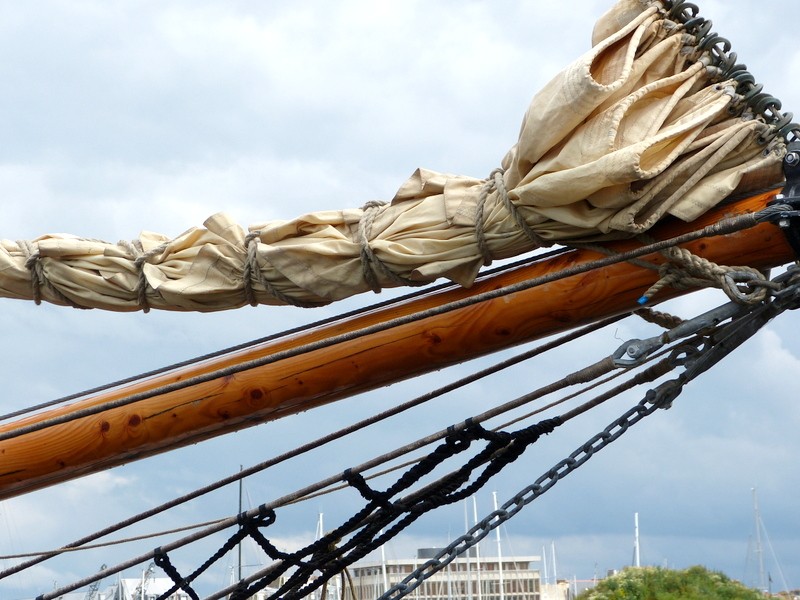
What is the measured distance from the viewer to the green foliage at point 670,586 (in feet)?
62.2

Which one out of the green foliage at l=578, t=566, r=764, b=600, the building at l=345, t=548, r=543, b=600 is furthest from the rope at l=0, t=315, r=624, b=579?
the building at l=345, t=548, r=543, b=600

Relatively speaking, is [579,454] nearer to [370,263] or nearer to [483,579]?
[370,263]

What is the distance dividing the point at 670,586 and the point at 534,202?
54.9 feet

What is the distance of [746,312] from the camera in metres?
3.85

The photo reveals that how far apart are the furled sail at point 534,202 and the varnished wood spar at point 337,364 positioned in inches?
5.1

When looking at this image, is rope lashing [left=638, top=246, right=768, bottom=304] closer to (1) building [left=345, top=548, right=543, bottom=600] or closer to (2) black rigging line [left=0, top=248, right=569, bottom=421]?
(2) black rigging line [left=0, top=248, right=569, bottom=421]

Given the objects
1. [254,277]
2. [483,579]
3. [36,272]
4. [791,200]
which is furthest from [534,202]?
[483,579]

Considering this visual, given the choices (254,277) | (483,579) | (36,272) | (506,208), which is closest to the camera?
(506,208)

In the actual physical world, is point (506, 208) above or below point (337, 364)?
above

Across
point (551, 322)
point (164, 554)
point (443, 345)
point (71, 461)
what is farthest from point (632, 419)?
point (71, 461)

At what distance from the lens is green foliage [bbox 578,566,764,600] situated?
18953 mm

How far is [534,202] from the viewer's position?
3916mm

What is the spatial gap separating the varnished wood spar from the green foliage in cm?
1572

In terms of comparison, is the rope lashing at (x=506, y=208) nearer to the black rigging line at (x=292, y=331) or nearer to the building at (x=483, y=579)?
the black rigging line at (x=292, y=331)
